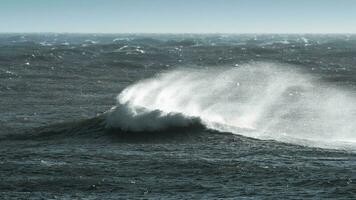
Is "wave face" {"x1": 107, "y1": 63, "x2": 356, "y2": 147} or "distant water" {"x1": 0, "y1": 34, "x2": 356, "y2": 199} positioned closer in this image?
"distant water" {"x1": 0, "y1": 34, "x2": 356, "y2": 199}

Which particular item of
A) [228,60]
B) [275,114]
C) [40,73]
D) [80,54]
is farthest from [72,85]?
[80,54]

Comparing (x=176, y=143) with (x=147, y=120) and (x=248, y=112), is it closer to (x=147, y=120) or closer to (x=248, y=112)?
(x=147, y=120)

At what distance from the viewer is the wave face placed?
40094 millimetres

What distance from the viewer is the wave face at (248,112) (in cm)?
4009

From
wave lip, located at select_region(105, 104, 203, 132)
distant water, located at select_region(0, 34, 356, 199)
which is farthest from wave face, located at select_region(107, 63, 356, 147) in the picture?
distant water, located at select_region(0, 34, 356, 199)

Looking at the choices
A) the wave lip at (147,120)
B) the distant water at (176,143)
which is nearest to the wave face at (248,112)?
the wave lip at (147,120)

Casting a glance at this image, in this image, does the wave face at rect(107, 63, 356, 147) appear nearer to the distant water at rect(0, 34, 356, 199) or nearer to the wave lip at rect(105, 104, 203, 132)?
the wave lip at rect(105, 104, 203, 132)

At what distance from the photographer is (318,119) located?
4700 centimetres

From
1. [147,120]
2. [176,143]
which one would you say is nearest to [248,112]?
[147,120]

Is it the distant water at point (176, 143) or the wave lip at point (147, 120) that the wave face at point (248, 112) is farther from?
the distant water at point (176, 143)

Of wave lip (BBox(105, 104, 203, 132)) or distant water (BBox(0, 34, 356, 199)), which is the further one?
wave lip (BBox(105, 104, 203, 132))

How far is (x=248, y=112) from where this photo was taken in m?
49.2

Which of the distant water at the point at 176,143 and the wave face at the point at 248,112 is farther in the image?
the wave face at the point at 248,112

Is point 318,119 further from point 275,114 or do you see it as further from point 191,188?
point 191,188
